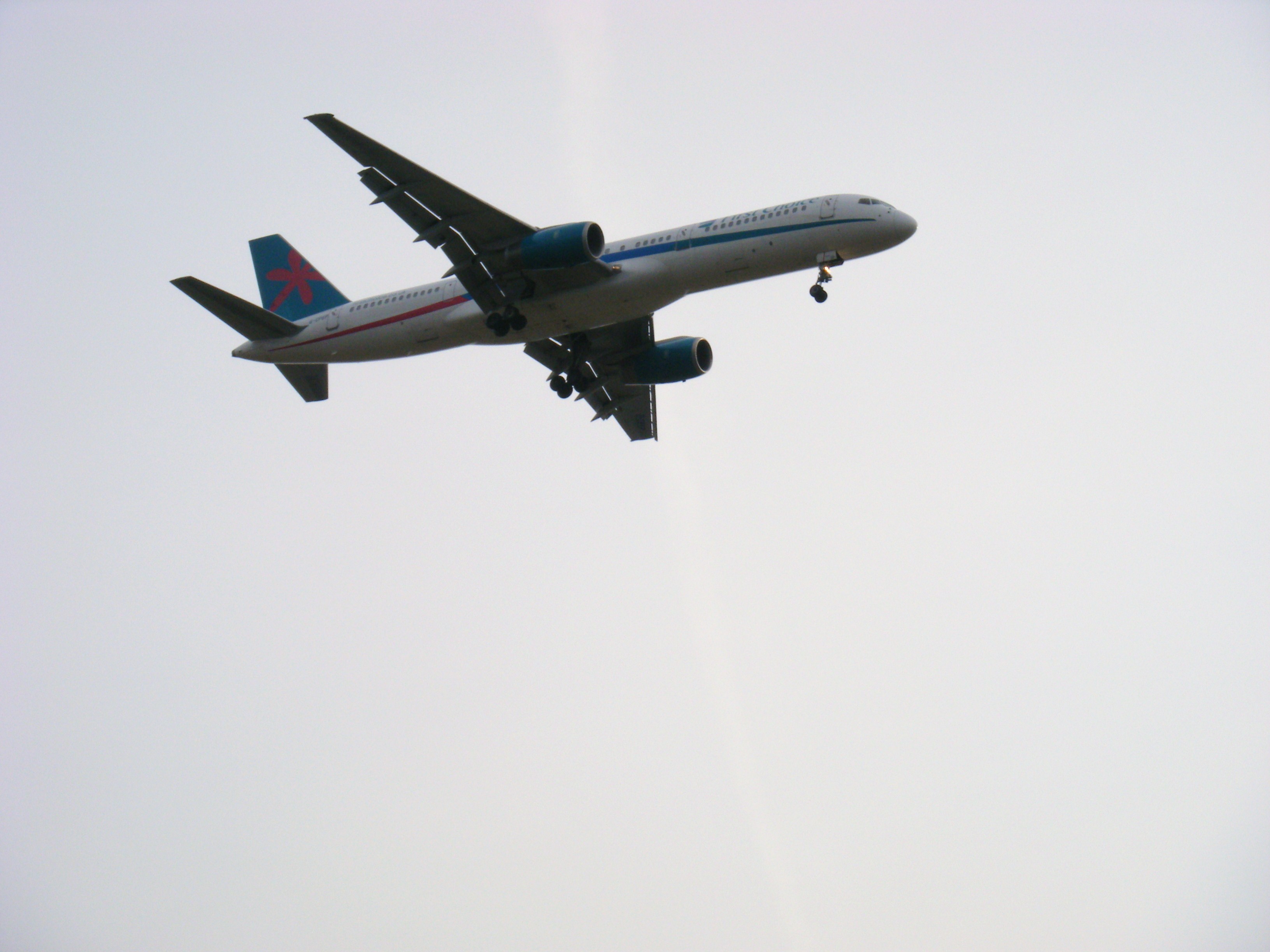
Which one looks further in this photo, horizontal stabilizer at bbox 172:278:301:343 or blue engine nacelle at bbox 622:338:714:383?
blue engine nacelle at bbox 622:338:714:383

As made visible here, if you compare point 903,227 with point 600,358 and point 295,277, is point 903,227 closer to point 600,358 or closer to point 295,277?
point 600,358

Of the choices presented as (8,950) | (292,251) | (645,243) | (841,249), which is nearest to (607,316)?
(645,243)

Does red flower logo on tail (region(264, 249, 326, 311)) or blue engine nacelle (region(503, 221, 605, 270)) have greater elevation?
red flower logo on tail (region(264, 249, 326, 311))

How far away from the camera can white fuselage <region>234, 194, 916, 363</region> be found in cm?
3209

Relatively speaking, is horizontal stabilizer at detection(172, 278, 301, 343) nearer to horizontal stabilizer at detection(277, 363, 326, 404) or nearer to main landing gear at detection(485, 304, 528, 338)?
horizontal stabilizer at detection(277, 363, 326, 404)

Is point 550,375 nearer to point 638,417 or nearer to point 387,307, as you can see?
point 638,417

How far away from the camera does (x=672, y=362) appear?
39.4 meters

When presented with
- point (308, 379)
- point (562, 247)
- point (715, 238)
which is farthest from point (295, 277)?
point (715, 238)

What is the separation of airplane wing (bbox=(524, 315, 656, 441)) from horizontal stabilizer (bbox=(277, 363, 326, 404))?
22.0ft

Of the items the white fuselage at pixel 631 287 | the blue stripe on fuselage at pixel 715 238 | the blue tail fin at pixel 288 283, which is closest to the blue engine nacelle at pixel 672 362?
the white fuselage at pixel 631 287

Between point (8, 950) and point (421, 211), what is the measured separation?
5583 inches

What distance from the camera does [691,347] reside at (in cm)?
3938

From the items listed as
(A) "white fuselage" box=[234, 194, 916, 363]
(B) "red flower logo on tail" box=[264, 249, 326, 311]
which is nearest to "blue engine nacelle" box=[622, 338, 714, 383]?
(A) "white fuselage" box=[234, 194, 916, 363]

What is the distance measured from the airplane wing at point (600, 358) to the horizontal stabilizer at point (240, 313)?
7.75m
